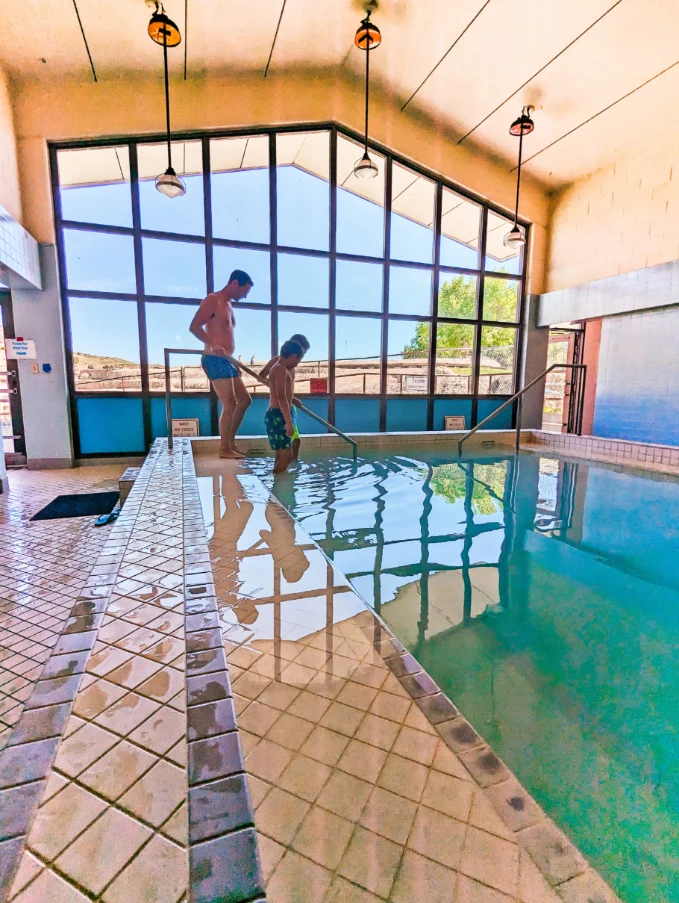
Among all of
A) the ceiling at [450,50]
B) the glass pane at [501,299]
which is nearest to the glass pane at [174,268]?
the ceiling at [450,50]

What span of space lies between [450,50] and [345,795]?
6.12 metres

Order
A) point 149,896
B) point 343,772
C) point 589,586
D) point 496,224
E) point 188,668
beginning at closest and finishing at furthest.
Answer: point 149,896 < point 343,772 < point 188,668 < point 589,586 < point 496,224

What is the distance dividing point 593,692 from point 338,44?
20.4 ft

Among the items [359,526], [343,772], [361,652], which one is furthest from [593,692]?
[359,526]

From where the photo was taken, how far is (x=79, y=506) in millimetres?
3555

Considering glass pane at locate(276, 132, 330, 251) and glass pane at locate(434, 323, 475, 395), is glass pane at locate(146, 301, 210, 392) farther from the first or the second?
glass pane at locate(434, 323, 475, 395)

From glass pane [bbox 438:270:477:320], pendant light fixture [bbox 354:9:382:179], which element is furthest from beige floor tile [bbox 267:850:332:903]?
glass pane [bbox 438:270:477:320]

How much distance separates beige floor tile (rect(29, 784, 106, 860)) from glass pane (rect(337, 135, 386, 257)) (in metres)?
6.27

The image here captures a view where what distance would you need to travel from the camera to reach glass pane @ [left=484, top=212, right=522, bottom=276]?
662 centimetres

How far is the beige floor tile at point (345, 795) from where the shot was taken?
27.9 inches

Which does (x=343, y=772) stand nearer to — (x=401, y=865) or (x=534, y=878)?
(x=401, y=865)

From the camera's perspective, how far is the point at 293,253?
5738mm

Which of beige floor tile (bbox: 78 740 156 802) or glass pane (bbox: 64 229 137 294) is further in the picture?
glass pane (bbox: 64 229 137 294)

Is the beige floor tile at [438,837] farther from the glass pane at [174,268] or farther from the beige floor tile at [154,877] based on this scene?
the glass pane at [174,268]
